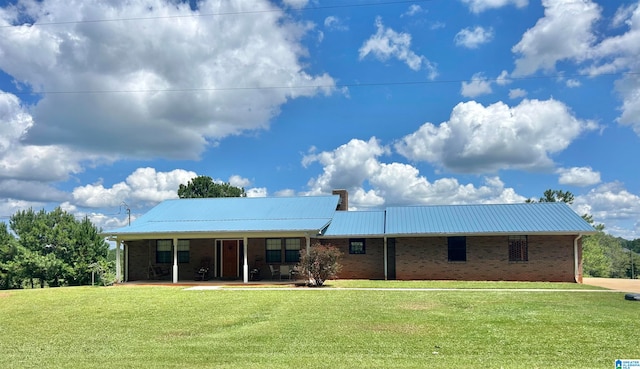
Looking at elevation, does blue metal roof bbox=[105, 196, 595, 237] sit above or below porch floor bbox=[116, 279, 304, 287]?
above

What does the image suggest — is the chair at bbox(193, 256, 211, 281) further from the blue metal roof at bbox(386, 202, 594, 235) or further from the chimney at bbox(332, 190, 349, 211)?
the blue metal roof at bbox(386, 202, 594, 235)

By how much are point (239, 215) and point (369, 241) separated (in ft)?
23.2

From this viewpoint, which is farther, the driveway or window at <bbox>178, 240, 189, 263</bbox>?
window at <bbox>178, 240, 189, 263</bbox>

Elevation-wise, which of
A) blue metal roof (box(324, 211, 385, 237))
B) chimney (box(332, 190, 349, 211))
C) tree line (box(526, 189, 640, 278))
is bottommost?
tree line (box(526, 189, 640, 278))

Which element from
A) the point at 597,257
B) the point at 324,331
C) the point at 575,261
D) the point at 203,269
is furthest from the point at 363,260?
the point at 597,257

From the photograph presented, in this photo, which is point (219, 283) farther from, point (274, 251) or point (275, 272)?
point (274, 251)

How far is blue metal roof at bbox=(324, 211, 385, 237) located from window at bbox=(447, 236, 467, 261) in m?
3.29

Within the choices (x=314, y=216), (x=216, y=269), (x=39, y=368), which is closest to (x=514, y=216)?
(x=314, y=216)

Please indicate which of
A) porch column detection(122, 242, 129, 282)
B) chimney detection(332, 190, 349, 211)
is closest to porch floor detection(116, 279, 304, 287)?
porch column detection(122, 242, 129, 282)

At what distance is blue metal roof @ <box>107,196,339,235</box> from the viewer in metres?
24.3

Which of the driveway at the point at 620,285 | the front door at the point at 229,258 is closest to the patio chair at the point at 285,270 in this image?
the front door at the point at 229,258

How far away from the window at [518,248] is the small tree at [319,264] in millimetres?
8404

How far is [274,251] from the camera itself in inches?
1008

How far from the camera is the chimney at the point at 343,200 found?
30.0 metres
